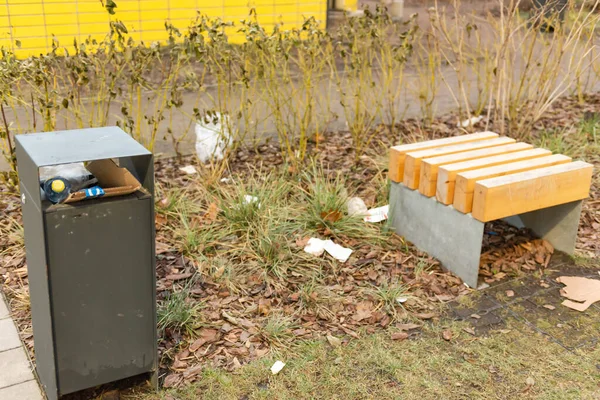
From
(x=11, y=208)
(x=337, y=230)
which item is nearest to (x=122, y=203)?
(x=337, y=230)

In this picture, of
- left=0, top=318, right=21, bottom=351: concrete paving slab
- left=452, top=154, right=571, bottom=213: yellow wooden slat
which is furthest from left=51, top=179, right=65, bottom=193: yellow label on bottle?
left=452, top=154, right=571, bottom=213: yellow wooden slat

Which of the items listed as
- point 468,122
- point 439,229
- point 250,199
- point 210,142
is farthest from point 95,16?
point 439,229

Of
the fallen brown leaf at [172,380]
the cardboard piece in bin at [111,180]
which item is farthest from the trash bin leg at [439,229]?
the cardboard piece in bin at [111,180]

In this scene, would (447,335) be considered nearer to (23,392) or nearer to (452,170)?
(452,170)

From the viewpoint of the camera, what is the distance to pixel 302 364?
380cm

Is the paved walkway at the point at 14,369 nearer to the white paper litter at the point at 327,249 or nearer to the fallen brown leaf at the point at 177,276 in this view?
the fallen brown leaf at the point at 177,276

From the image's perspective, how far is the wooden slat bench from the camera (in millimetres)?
4504

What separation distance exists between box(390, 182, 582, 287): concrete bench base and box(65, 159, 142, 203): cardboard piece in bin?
2250 millimetres

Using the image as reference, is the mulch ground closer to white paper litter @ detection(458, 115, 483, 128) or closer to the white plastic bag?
the white plastic bag

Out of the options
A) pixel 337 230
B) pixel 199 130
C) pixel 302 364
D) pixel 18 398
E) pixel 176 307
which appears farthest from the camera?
pixel 199 130

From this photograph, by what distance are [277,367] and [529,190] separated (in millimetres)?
2021

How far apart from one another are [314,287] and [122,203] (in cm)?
169

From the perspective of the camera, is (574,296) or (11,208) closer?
(574,296)

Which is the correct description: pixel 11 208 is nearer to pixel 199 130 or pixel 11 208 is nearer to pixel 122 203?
pixel 199 130
